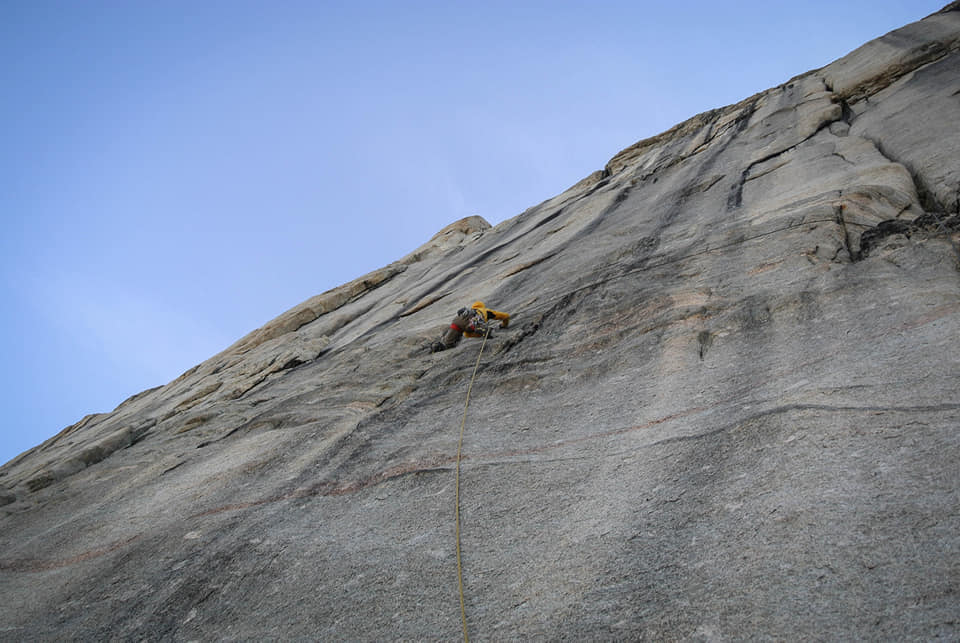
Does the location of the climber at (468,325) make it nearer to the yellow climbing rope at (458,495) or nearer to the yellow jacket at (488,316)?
the yellow jacket at (488,316)

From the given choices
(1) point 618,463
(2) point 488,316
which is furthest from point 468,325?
(1) point 618,463

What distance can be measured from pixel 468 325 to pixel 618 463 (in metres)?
4.43

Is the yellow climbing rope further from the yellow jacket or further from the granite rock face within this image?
the yellow jacket

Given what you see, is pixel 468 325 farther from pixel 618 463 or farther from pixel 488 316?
pixel 618 463

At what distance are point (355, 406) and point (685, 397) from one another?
181 inches

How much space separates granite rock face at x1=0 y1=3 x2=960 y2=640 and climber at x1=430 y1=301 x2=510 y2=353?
0.34 metres

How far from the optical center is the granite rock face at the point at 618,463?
11.9 feet

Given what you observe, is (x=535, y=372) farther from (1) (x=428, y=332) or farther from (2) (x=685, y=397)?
(1) (x=428, y=332)

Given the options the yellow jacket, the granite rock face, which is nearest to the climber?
the yellow jacket

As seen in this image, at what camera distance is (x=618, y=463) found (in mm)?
5145

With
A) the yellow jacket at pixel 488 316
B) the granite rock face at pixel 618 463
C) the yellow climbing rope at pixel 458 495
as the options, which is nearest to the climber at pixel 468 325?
the yellow jacket at pixel 488 316

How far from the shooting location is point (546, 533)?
15.2 feet

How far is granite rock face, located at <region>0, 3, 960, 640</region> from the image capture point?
3625mm

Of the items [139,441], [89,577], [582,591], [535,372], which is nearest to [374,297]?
[139,441]
